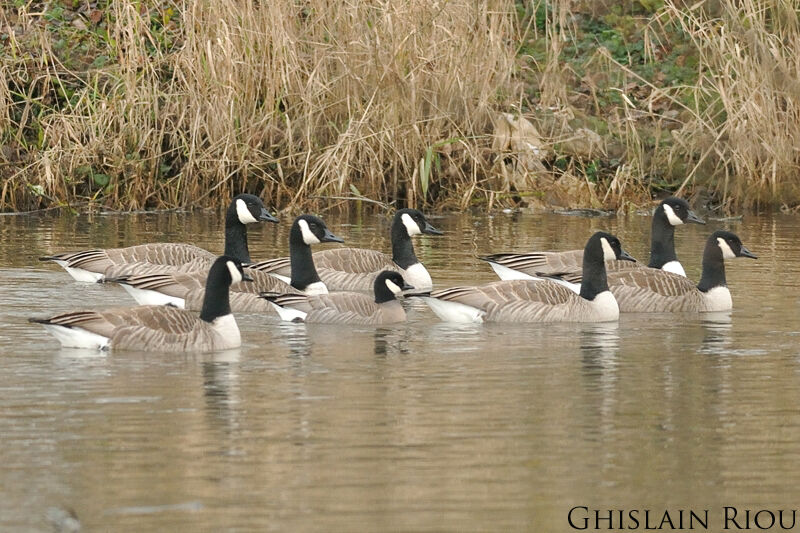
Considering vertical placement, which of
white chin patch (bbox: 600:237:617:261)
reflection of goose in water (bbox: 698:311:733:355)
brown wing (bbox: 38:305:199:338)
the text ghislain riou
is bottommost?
the text ghislain riou

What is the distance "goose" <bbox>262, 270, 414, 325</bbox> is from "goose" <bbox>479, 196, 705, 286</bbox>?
210cm

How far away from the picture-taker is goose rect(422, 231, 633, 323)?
13.4 meters

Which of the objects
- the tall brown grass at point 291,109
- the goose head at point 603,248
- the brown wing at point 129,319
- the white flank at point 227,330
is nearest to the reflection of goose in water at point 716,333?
the goose head at point 603,248

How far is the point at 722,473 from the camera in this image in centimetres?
789

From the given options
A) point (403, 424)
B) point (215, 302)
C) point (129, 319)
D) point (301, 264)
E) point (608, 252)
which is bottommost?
point (403, 424)

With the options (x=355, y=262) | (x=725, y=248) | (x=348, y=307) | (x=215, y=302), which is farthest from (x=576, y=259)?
(x=215, y=302)

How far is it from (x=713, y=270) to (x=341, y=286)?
394 centimetres

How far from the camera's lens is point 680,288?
1465 centimetres

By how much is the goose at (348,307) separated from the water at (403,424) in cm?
21

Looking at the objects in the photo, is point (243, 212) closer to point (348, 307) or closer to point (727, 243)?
point (348, 307)

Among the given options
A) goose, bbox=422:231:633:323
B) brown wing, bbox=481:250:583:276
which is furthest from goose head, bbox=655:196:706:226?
goose, bbox=422:231:633:323

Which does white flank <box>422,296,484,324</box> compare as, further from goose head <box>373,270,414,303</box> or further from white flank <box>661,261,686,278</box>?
white flank <box>661,261,686,278</box>

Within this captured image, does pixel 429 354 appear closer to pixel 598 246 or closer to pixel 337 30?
pixel 598 246

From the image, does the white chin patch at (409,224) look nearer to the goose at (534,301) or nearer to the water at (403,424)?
the water at (403,424)
